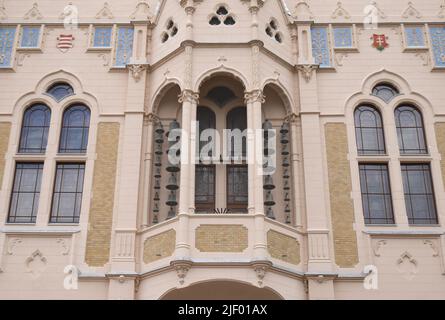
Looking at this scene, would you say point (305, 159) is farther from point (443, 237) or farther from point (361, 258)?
point (443, 237)

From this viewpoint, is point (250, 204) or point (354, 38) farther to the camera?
point (354, 38)

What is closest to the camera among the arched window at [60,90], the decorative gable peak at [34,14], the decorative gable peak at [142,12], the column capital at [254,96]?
the column capital at [254,96]

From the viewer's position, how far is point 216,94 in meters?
20.3

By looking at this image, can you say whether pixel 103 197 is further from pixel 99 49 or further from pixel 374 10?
pixel 374 10

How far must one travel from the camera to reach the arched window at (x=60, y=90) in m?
20.3

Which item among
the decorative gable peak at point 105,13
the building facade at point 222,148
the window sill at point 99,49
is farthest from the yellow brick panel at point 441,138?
the decorative gable peak at point 105,13

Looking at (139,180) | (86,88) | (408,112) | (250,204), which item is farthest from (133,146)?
(408,112)

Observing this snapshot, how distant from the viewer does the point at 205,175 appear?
19500 mm

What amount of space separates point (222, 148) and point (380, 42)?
21.6 ft

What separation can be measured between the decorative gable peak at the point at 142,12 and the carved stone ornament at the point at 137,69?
5.95ft

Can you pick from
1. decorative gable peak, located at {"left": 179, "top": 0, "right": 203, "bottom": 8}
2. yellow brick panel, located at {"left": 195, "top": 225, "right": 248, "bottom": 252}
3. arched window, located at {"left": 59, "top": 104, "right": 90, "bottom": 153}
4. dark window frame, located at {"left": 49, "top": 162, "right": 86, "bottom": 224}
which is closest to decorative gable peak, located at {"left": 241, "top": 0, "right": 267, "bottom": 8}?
decorative gable peak, located at {"left": 179, "top": 0, "right": 203, "bottom": 8}

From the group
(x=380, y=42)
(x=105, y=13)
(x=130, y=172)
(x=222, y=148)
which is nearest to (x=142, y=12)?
(x=105, y=13)

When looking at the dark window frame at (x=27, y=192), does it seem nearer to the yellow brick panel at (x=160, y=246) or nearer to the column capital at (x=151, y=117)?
the column capital at (x=151, y=117)

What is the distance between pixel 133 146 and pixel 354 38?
27.2 ft
